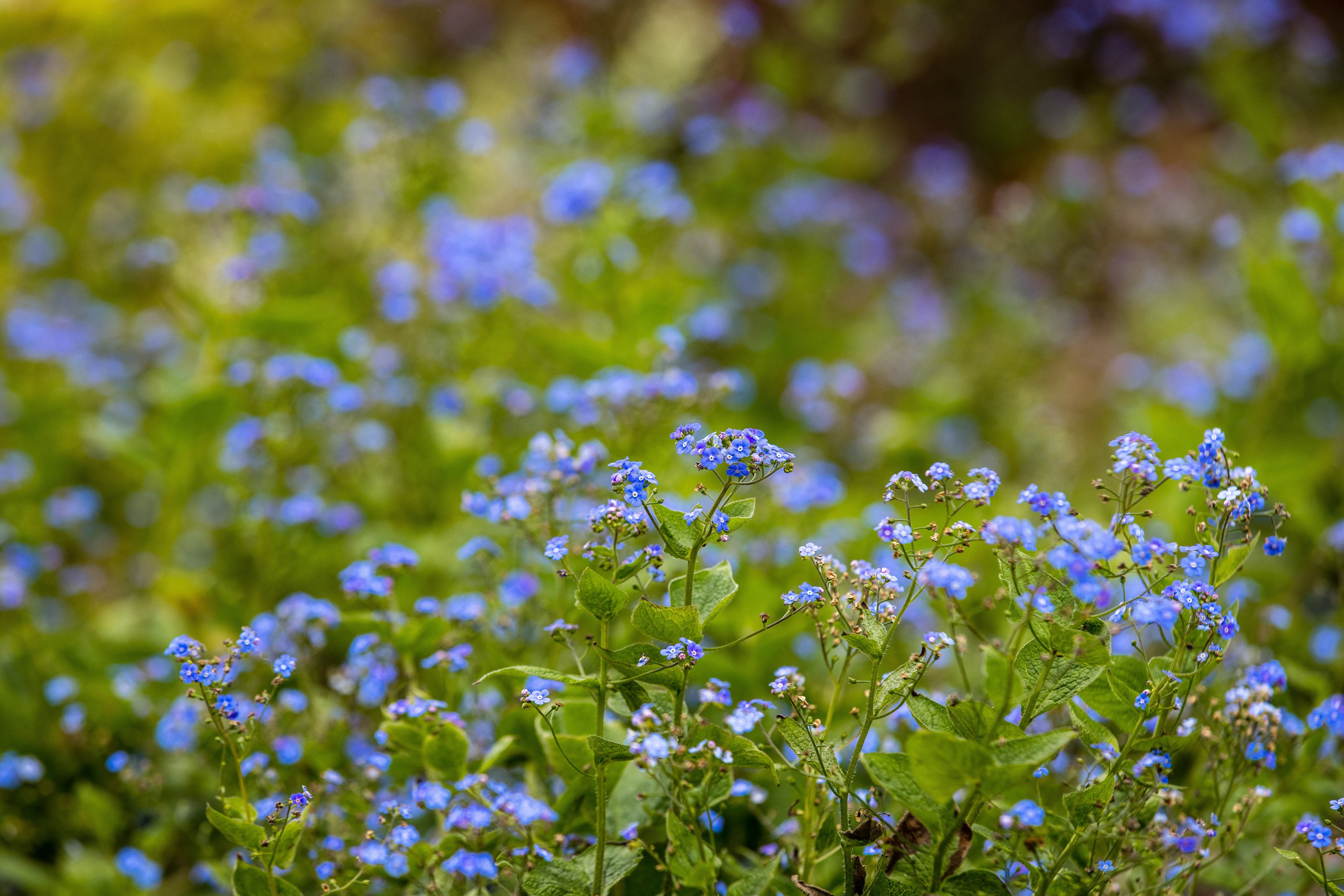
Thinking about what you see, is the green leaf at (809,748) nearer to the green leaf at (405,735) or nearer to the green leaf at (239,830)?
the green leaf at (405,735)

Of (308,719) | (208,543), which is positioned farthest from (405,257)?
(308,719)

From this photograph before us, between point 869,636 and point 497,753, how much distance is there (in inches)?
26.6

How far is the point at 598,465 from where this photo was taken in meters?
2.46

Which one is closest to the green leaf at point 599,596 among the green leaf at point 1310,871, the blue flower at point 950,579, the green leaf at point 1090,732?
the blue flower at point 950,579

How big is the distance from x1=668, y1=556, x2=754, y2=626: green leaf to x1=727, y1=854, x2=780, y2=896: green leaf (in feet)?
1.28

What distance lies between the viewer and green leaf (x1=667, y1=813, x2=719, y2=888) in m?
1.65

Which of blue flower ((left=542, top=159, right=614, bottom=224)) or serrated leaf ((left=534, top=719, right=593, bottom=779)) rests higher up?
blue flower ((left=542, top=159, right=614, bottom=224))

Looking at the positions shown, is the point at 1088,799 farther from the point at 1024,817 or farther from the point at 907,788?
the point at 907,788

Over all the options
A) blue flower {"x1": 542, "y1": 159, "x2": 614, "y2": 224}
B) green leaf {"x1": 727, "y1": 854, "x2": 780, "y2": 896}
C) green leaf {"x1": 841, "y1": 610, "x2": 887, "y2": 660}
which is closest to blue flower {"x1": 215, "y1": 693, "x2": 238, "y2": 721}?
green leaf {"x1": 727, "y1": 854, "x2": 780, "y2": 896}

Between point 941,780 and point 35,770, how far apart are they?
198 cm

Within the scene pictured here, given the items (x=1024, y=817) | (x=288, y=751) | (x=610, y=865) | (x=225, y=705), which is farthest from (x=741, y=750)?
(x=288, y=751)

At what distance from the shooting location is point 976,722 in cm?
160

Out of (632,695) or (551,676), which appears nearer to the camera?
(551,676)

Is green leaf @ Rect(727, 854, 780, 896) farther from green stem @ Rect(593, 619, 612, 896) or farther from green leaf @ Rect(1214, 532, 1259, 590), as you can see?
green leaf @ Rect(1214, 532, 1259, 590)
